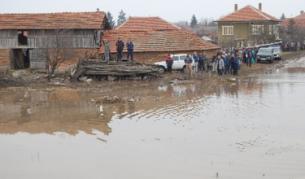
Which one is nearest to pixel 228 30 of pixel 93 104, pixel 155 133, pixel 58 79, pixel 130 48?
pixel 130 48

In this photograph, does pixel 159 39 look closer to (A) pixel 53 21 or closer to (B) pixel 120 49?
(B) pixel 120 49

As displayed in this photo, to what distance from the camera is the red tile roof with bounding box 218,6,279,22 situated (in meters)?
67.1

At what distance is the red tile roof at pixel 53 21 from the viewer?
38844mm

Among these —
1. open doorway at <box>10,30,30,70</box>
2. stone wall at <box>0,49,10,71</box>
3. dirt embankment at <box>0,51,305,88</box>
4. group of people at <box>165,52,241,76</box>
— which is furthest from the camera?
open doorway at <box>10,30,30,70</box>

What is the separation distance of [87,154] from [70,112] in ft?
25.6

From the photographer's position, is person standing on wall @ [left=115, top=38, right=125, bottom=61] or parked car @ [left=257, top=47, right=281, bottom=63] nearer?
person standing on wall @ [left=115, top=38, right=125, bottom=61]

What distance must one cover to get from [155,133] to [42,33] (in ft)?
74.2

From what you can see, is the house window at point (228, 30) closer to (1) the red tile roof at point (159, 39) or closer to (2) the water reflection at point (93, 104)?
(1) the red tile roof at point (159, 39)

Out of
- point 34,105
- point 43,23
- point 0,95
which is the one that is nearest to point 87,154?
point 34,105

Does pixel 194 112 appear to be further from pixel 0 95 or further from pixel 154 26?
pixel 154 26

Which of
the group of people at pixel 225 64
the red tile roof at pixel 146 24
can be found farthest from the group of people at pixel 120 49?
the red tile roof at pixel 146 24

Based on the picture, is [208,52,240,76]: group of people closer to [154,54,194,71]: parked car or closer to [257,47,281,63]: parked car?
[154,54,194,71]: parked car

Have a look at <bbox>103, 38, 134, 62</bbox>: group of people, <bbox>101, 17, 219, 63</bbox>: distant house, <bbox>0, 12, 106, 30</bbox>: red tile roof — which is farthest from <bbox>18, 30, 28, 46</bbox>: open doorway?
<bbox>103, 38, 134, 62</bbox>: group of people

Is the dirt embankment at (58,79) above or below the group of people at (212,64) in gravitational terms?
below
